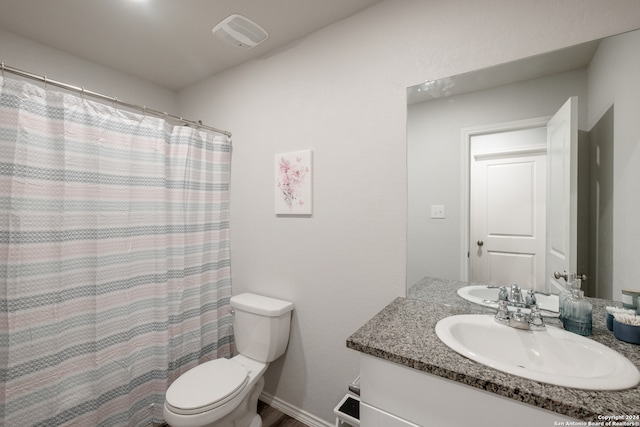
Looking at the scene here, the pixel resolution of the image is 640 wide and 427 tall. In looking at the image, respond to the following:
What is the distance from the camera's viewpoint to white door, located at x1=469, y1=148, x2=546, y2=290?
1.16m

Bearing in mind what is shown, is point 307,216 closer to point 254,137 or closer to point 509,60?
point 254,137

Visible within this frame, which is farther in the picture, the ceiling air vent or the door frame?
the ceiling air vent

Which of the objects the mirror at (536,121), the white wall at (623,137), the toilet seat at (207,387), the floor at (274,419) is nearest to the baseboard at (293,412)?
the floor at (274,419)

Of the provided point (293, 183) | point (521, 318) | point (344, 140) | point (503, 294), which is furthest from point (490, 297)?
point (293, 183)

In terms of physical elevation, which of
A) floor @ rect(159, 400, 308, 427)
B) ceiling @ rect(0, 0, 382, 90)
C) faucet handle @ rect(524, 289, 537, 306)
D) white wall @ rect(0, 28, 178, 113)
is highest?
ceiling @ rect(0, 0, 382, 90)

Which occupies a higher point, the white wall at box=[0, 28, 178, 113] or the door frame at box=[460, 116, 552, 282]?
the white wall at box=[0, 28, 178, 113]

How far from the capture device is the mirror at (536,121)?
38.6 inches

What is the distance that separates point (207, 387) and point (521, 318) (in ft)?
4.85

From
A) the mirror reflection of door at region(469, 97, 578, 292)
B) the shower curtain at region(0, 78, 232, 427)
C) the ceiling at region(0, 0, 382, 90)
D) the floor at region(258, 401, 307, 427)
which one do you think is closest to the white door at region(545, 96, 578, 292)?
the mirror reflection of door at region(469, 97, 578, 292)

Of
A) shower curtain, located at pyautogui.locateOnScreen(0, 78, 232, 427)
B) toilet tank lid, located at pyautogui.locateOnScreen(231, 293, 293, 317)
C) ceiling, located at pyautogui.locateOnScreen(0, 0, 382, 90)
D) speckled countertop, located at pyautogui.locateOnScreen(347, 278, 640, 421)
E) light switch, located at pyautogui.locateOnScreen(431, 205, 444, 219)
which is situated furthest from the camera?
toilet tank lid, located at pyautogui.locateOnScreen(231, 293, 293, 317)

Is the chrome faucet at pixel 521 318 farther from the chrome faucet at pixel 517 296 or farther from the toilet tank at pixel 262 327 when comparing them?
the toilet tank at pixel 262 327

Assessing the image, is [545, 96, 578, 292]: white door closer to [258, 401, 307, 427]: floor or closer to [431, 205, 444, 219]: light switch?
[431, 205, 444, 219]: light switch

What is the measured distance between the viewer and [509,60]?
117cm

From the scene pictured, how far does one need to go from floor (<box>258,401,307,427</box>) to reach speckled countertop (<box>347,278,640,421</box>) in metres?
1.13
